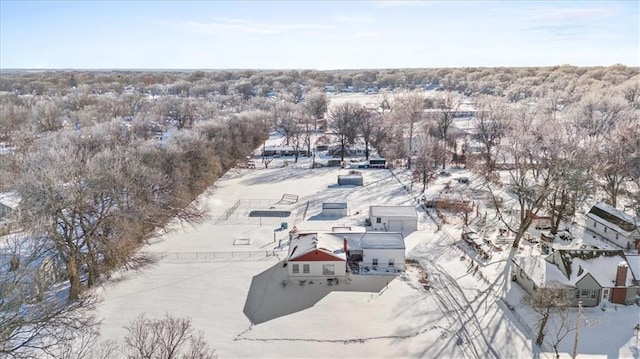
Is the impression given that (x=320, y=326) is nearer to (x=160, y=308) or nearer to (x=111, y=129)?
(x=160, y=308)

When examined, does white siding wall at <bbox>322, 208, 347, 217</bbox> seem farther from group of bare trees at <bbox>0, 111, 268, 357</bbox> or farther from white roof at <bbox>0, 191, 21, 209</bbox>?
white roof at <bbox>0, 191, 21, 209</bbox>

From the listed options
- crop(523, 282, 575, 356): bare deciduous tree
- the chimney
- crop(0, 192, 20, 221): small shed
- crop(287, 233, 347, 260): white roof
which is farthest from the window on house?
crop(0, 192, 20, 221): small shed

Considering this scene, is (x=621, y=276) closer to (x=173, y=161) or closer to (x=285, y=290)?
(x=285, y=290)

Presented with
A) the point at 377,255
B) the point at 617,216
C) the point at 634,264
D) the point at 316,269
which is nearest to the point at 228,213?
the point at 316,269

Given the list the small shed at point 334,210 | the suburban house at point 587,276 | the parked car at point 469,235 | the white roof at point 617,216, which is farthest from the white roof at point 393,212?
the white roof at point 617,216

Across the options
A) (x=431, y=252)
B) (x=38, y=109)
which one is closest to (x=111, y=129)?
(x=38, y=109)

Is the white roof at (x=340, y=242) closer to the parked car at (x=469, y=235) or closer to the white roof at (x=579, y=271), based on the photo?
the parked car at (x=469, y=235)

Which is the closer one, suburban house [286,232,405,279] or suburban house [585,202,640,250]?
suburban house [286,232,405,279]
